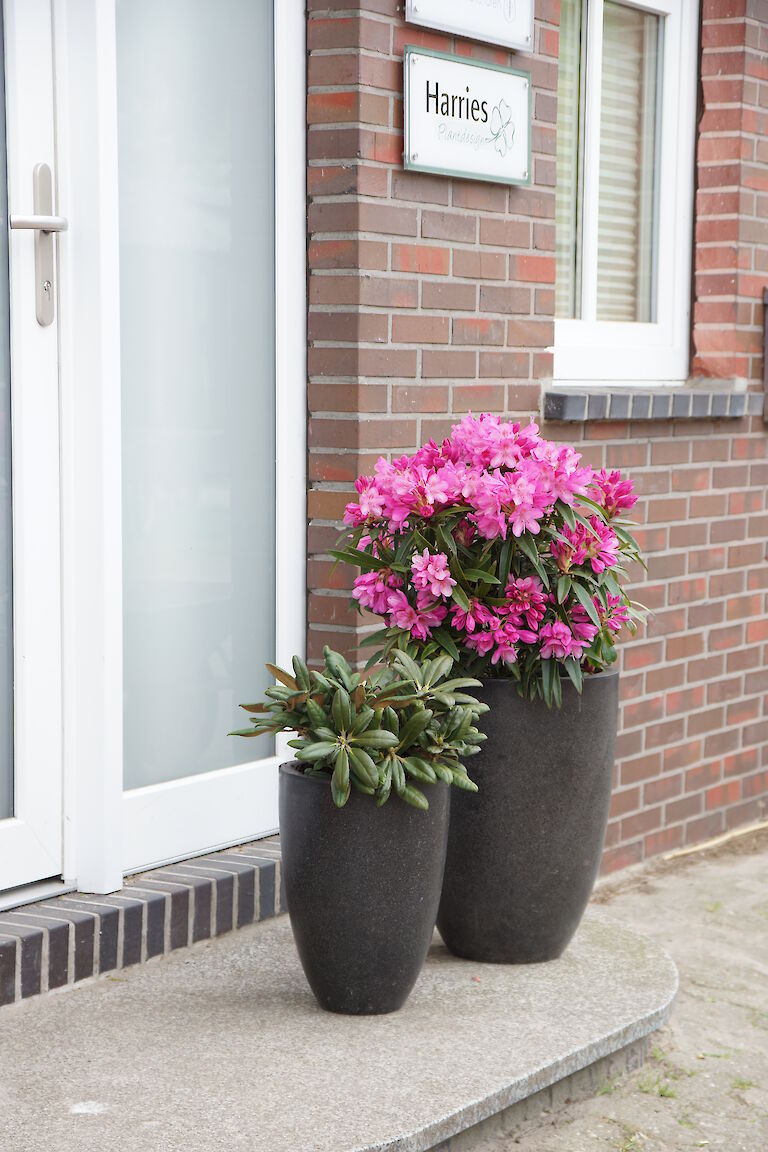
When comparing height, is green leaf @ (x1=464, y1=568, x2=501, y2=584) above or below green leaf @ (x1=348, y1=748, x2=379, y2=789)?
above

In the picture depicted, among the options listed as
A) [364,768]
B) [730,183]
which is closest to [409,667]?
[364,768]

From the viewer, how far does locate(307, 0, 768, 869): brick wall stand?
3.77 m

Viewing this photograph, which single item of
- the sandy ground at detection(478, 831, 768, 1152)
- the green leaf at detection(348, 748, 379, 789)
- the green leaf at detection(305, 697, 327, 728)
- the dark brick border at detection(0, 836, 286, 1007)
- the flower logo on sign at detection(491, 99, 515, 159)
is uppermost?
the flower logo on sign at detection(491, 99, 515, 159)

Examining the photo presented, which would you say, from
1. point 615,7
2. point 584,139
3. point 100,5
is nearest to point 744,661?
point 584,139

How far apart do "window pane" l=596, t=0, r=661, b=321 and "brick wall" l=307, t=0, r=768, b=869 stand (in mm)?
173

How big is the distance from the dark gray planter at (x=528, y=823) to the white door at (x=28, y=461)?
0.95 m

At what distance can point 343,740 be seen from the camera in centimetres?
296

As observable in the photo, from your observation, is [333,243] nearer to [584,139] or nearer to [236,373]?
[236,373]

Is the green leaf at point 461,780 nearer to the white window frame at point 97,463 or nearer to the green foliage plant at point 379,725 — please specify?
the green foliage plant at point 379,725

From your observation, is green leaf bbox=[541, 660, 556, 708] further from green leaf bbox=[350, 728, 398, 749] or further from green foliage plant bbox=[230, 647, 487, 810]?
green leaf bbox=[350, 728, 398, 749]

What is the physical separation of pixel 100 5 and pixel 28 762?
66.2 inches

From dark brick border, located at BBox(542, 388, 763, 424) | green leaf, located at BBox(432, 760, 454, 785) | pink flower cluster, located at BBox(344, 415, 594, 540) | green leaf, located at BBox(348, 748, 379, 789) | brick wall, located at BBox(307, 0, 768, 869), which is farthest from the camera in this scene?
dark brick border, located at BBox(542, 388, 763, 424)

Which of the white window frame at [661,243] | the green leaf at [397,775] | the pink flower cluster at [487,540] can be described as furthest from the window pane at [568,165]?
the green leaf at [397,775]

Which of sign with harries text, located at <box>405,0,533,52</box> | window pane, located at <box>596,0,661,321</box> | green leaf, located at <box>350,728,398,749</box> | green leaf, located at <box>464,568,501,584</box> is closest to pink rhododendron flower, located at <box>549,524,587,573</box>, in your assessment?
green leaf, located at <box>464,568,501,584</box>
